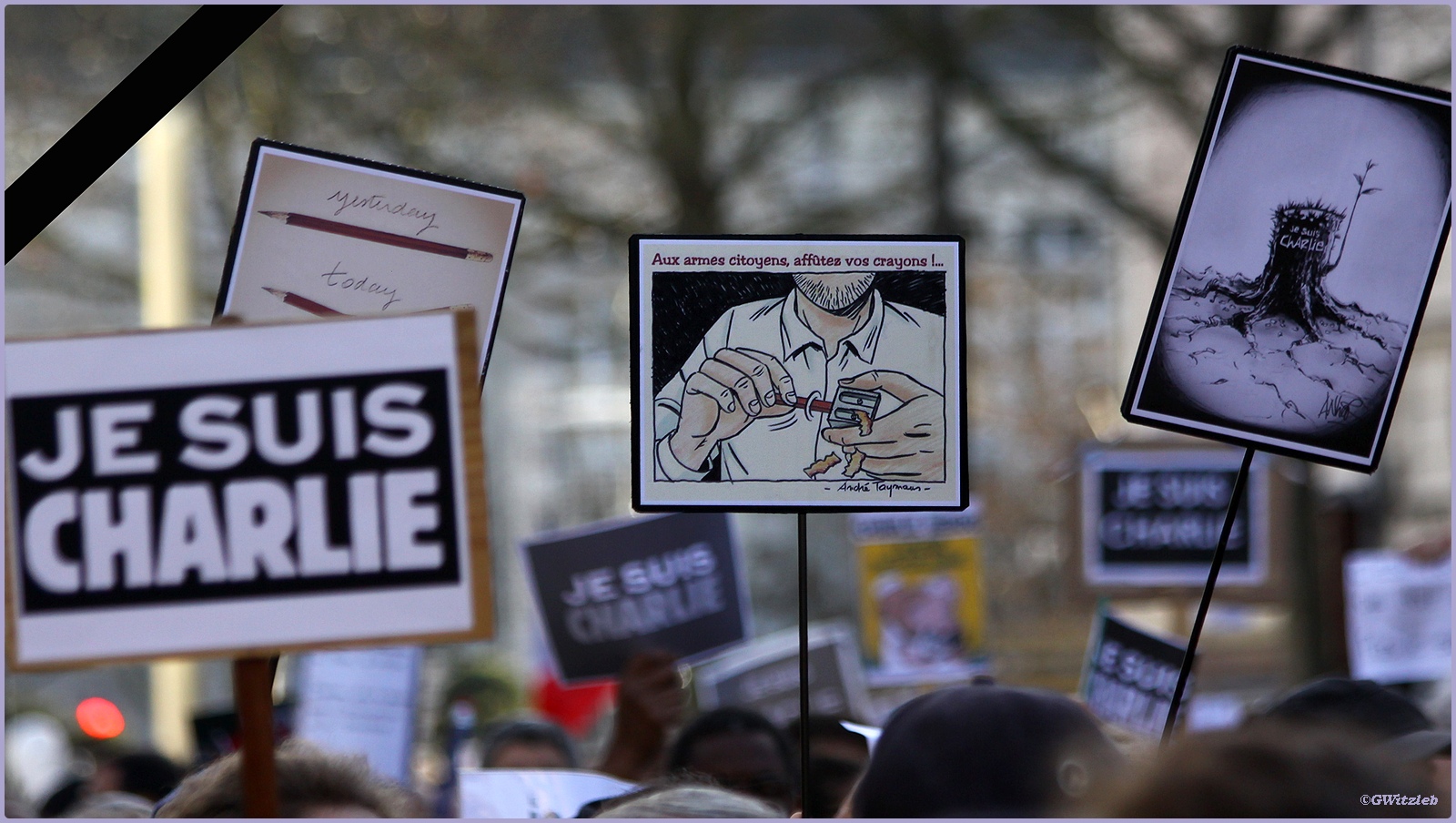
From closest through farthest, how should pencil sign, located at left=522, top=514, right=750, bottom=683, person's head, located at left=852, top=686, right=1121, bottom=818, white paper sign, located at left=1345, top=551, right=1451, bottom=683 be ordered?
person's head, located at left=852, top=686, right=1121, bottom=818, pencil sign, located at left=522, top=514, right=750, bottom=683, white paper sign, located at left=1345, top=551, right=1451, bottom=683

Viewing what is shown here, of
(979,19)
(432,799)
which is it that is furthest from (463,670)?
(432,799)

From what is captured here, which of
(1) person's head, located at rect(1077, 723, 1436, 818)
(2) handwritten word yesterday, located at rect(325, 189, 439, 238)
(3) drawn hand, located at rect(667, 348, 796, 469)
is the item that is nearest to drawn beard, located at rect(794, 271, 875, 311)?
(3) drawn hand, located at rect(667, 348, 796, 469)

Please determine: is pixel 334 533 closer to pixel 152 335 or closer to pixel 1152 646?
pixel 152 335

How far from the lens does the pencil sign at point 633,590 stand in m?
4.45

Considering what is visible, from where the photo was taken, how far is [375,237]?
2.39 meters

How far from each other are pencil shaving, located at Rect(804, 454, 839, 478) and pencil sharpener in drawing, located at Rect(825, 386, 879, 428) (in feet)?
0.16

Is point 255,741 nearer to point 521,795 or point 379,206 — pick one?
point 379,206

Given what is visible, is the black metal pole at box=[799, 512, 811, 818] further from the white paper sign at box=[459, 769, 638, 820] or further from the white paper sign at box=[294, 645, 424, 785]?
the white paper sign at box=[294, 645, 424, 785]

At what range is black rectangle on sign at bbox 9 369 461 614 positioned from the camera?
1612mm

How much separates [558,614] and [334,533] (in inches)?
114

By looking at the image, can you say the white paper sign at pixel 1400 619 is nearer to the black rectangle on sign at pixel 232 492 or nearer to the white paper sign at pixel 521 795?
the white paper sign at pixel 521 795

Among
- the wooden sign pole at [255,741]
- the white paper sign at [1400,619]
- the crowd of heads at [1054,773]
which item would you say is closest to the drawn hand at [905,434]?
the crowd of heads at [1054,773]

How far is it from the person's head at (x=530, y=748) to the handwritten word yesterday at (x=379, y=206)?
246cm

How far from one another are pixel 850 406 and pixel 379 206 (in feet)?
2.63
